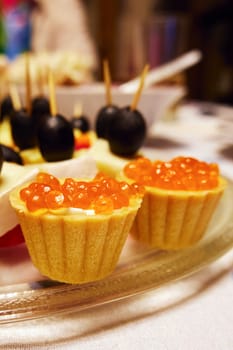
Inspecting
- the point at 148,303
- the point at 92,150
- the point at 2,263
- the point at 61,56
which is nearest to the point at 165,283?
the point at 148,303

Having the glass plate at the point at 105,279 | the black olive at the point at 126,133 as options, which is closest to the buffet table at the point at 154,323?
the glass plate at the point at 105,279

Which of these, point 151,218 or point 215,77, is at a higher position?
point 151,218

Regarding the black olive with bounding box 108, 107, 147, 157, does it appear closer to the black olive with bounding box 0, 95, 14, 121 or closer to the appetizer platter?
the appetizer platter

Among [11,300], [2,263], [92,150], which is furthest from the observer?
[92,150]

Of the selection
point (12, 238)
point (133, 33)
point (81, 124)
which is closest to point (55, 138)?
point (12, 238)

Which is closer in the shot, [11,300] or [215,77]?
[11,300]

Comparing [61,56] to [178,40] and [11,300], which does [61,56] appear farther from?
[11,300]

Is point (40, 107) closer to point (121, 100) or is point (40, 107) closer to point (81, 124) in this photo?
point (81, 124)

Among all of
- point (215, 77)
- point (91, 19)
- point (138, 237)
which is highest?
point (138, 237)
